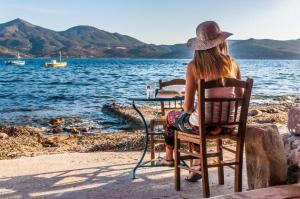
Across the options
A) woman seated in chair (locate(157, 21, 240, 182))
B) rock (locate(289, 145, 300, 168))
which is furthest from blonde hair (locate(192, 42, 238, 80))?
rock (locate(289, 145, 300, 168))

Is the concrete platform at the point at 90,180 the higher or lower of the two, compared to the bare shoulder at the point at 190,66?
lower

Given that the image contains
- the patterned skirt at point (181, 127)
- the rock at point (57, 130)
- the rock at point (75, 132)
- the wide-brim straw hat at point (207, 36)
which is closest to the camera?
the wide-brim straw hat at point (207, 36)

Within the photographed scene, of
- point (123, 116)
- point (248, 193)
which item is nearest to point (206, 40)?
point (248, 193)

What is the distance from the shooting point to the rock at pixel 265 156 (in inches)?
153

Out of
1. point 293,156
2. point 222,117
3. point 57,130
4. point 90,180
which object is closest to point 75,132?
point 57,130

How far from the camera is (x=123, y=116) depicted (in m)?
15.8

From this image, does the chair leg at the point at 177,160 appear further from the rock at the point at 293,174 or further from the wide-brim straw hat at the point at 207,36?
the rock at the point at 293,174

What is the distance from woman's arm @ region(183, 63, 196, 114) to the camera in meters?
4.01

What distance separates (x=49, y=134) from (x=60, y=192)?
316 inches

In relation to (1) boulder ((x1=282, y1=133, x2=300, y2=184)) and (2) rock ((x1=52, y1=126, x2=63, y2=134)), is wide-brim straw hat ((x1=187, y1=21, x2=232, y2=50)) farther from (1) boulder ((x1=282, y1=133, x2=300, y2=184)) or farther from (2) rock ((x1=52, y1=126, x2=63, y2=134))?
(2) rock ((x1=52, y1=126, x2=63, y2=134))

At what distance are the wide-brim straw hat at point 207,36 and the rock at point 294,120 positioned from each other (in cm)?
87

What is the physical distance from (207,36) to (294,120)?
105 cm

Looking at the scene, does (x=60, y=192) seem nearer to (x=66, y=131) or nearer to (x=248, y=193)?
(x=248, y=193)

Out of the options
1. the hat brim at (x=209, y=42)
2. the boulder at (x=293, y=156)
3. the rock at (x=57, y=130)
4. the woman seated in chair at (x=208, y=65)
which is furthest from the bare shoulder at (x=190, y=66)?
the rock at (x=57, y=130)
